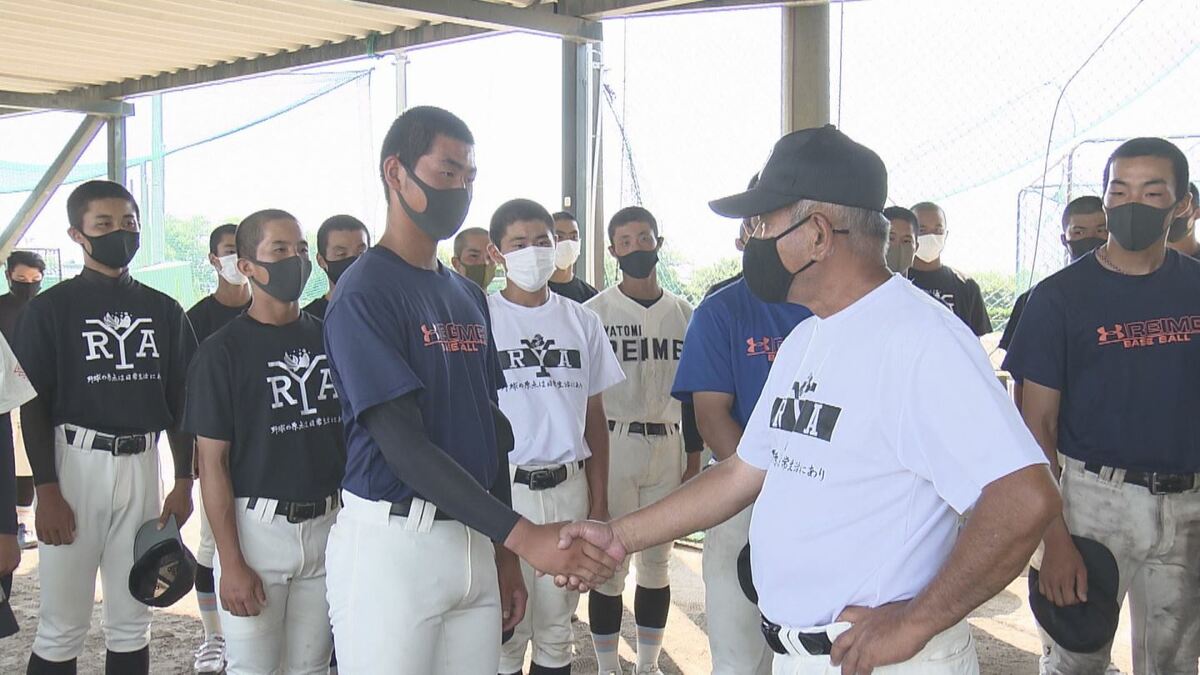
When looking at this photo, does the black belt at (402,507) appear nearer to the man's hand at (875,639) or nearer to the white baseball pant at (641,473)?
the man's hand at (875,639)

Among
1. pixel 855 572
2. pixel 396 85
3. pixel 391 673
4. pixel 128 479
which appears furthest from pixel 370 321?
pixel 396 85

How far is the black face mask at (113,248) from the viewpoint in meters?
3.94

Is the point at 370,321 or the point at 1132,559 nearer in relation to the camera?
the point at 370,321

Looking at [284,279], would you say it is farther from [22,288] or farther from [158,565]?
[22,288]

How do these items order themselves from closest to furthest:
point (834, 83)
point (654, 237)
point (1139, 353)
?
point (1139, 353)
point (654, 237)
point (834, 83)

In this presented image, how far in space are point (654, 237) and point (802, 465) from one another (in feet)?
10.6

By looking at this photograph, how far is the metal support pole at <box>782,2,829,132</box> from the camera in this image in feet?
22.3

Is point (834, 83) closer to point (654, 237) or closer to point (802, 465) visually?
point (654, 237)

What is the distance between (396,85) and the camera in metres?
9.09

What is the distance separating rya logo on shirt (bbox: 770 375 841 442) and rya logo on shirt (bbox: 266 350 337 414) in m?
1.81

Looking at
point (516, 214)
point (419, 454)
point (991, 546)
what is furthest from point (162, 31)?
point (991, 546)

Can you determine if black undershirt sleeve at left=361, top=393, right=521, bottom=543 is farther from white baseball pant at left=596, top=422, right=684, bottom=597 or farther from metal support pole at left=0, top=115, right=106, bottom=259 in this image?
metal support pole at left=0, top=115, right=106, bottom=259

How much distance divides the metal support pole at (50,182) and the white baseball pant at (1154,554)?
40.5 feet

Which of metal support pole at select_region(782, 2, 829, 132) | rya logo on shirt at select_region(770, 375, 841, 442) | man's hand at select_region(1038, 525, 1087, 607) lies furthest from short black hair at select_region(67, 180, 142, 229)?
metal support pole at select_region(782, 2, 829, 132)
